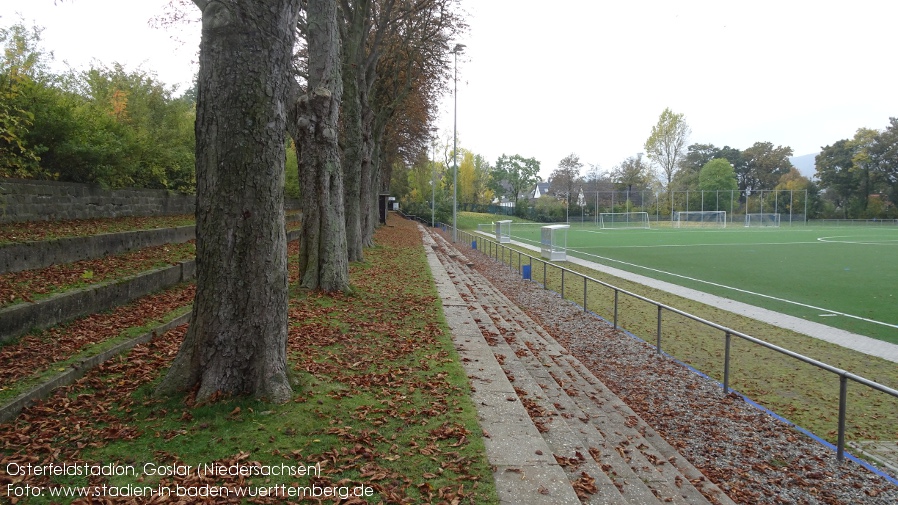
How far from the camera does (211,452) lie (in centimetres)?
406

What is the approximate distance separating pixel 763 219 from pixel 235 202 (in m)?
83.5

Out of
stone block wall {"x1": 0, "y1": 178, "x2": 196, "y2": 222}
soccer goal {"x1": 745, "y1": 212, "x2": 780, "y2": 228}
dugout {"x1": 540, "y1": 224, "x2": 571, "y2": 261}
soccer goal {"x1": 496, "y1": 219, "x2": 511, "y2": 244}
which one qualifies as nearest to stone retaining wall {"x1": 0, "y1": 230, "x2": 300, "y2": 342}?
stone block wall {"x1": 0, "y1": 178, "x2": 196, "y2": 222}

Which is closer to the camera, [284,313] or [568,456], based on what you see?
[568,456]

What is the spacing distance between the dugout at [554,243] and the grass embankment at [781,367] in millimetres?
13220

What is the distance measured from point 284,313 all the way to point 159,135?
58.6 feet

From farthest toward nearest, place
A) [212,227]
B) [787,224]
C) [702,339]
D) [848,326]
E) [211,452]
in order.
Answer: [787,224], [848,326], [702,339], [212,227], [211,452]

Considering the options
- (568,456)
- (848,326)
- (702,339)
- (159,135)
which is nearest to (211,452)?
(568,456)

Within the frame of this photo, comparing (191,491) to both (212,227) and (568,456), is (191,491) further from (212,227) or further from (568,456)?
(568,456)

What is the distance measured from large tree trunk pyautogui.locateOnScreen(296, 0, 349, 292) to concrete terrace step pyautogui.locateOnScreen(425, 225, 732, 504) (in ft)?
10.3

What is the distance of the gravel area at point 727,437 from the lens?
4992 mm

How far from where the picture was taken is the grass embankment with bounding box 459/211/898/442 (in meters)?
6.08

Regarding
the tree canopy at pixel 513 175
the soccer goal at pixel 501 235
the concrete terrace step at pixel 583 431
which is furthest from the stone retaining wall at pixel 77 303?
the tree canopy at pixel 513 175

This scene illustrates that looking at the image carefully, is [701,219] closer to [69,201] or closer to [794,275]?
[794,275]

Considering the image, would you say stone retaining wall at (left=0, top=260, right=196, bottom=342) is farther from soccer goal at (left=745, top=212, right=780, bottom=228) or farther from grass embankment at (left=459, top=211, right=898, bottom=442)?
soccer goal at (left=745, top=212, right=780, bottom=228)
